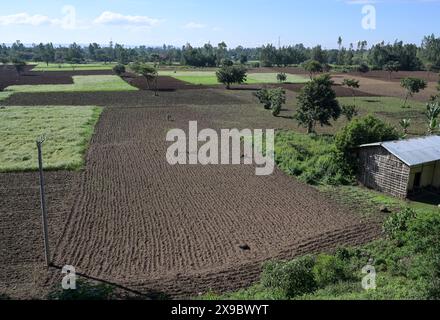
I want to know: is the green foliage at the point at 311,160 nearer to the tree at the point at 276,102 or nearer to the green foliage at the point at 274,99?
the tree at the point at 276,102

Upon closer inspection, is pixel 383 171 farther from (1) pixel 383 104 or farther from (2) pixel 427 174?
(1) pixel 383 104

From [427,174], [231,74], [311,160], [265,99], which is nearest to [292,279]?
[427,174]

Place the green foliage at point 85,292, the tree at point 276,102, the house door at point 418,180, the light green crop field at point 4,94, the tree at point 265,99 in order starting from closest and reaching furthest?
the green foliage at point 85,292
the house door at point 418,180
the tree at point 276,102
the tree at point 265,99
the light green crop field at point 4,94

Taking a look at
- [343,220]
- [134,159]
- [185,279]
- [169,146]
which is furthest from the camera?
[169,146]

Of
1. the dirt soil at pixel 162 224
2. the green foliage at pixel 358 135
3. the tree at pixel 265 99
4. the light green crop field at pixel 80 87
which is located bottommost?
the dirt soil at pixel 162 224

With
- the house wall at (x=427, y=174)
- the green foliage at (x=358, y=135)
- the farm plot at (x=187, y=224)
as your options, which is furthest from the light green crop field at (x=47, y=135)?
the house wall at (x=427, y=174)
